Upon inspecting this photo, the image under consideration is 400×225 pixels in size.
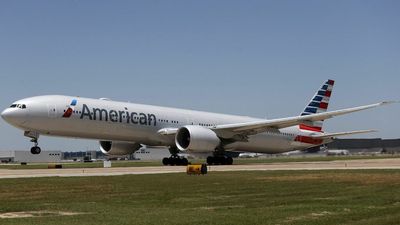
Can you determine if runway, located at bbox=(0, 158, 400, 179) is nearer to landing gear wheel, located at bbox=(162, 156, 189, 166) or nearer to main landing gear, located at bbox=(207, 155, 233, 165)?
landing gear wheel, located at bbox=(162, 156, 189, 166)

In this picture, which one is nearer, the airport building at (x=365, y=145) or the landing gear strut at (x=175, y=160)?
the landing gear strut at (x=175, y=160)

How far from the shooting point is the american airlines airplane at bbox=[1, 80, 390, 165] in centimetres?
4131

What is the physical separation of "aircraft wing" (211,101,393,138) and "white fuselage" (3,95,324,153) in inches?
72.8

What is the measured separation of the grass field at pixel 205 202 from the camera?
13.0m

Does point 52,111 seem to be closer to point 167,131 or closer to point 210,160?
point 167,131

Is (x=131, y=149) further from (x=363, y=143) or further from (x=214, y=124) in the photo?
(x=363, y=143)

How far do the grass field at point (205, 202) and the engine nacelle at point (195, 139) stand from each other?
66.5ft

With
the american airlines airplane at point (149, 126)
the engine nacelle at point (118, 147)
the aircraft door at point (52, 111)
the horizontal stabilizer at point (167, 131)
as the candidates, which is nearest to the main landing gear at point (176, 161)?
the american airlines airplane at point (149, 126)

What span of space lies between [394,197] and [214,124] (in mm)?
34394

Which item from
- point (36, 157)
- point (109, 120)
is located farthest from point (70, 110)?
point (36, 157)

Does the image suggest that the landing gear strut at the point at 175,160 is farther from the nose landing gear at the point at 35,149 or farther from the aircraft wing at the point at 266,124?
the nose landing gear at the point at 35,149

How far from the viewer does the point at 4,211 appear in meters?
14.5

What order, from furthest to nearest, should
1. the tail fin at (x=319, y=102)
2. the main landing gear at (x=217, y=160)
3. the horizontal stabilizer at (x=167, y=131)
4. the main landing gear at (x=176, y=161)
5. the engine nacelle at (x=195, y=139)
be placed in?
the tail fin at (x=319, y=102)
the main landing gear at (x=217, y=160)
the main landing gear at (x=176, y=161)
the horizontal stabilizer at (x=167, y=131)
the engine nacelle at (x=195, y=139)

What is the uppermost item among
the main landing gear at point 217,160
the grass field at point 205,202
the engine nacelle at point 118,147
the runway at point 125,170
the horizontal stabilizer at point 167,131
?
the horizontal stabilizer at point 167,131
